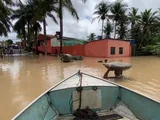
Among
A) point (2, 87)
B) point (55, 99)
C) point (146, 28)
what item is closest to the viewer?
point (55, 99)

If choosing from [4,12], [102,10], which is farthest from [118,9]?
[4,12]

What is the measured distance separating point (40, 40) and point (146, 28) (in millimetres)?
19591

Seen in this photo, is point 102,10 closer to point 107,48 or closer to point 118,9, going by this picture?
point 118,9

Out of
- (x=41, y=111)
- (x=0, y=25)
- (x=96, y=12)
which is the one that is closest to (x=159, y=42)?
(x=96, y=12)

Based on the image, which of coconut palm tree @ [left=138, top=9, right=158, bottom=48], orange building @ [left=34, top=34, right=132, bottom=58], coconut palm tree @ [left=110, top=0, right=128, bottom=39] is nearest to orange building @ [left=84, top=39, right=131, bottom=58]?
orange building @ [left=34, top=34, right=132, bottom=58]

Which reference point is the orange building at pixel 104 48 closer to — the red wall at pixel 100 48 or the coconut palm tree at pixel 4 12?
the red wall at pixel 100 48

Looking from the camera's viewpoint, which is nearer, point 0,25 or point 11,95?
point 11,95

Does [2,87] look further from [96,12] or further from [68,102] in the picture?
[96,12]

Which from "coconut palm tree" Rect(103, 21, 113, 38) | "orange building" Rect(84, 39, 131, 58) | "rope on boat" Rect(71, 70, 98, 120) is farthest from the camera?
"coconut palm tree" Rect(103, 21, 113, 38)

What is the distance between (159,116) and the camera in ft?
12.6

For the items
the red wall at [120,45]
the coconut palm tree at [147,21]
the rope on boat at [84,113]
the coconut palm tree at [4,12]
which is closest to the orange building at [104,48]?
the red wall at [120,45]

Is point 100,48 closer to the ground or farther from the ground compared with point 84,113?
farther from the ground

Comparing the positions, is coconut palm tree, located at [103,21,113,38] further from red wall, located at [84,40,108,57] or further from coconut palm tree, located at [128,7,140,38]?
red wall, located at [84,40,108,57]

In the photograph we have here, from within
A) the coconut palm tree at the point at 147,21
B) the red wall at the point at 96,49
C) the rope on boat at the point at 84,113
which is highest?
the coconut palm tree at the point at 147,21
